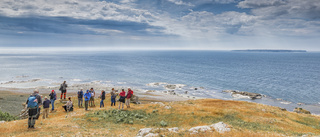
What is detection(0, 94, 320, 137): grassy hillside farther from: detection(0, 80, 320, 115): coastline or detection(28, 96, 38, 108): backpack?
detection(0, 80, 320, 115): coastline

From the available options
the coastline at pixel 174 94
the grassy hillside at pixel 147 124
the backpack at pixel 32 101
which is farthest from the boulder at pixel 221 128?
the coastline at pixel 174 94

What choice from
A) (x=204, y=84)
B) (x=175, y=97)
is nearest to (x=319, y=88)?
(x=204, y=84)

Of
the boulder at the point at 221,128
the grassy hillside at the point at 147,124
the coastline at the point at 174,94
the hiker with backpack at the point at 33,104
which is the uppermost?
the hiker with backpack at the point at 33,104

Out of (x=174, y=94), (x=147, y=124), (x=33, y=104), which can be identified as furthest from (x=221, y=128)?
(x=174, y=94)

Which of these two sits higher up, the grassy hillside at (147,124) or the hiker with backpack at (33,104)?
the hiker with backpack at (33,104)

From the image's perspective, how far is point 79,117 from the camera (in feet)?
72.0

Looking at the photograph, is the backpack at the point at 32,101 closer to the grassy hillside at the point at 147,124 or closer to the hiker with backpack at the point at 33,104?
the hiker with backpack at the point at 33,104

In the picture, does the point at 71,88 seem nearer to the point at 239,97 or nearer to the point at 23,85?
the point at 23,85

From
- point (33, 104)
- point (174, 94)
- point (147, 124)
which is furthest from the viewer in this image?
point (174, 94)

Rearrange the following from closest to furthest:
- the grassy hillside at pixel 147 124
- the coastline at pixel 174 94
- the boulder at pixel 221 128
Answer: the boulder at pixel 221 128
the grassy hillside at pixel 147 124
the coastline at pixel 174 94

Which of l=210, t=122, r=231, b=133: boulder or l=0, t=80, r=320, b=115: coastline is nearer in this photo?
l=210, t=122, r=231, b=133: boulder

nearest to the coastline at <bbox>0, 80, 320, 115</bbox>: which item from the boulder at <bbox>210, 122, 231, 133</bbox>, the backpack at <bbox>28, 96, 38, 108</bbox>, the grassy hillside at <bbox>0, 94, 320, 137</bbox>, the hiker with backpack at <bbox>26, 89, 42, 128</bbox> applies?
the grassy hillside at <bbox>0, 94, 320, 137</bbox>

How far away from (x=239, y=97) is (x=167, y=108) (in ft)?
183

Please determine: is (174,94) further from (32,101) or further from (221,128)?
(32,101)
